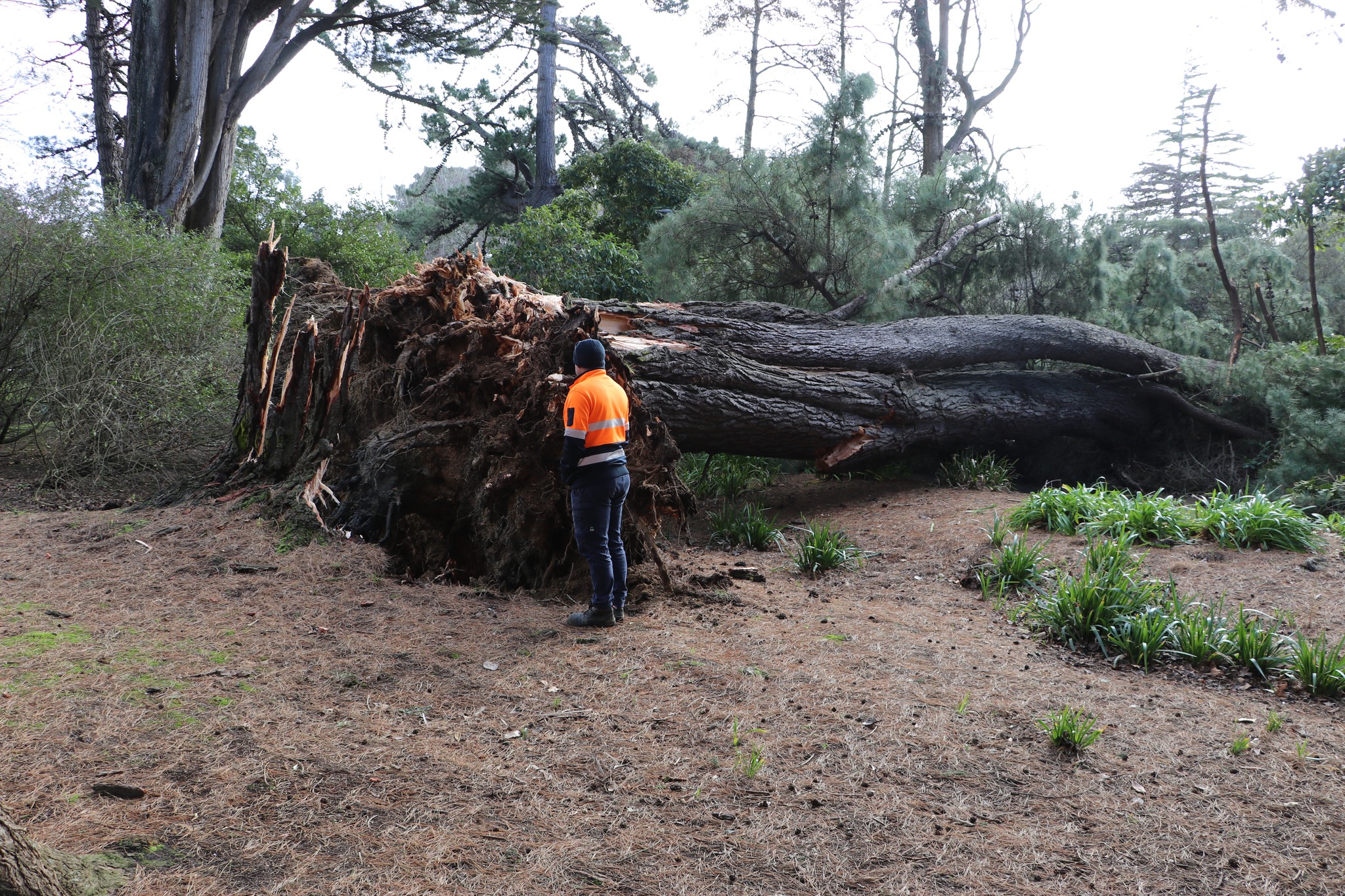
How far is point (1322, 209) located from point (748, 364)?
798cm

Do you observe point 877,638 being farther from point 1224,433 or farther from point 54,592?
point 1224,433

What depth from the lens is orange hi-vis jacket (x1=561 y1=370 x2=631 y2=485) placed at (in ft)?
16.3

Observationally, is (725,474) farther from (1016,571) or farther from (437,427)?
(437,427)

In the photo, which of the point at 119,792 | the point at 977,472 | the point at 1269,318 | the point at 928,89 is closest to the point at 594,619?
the point at 119,792

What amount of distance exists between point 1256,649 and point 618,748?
3928 mm

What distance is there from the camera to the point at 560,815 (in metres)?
2.93

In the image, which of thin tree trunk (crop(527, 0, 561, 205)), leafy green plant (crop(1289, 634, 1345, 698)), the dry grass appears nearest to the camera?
the dry grass

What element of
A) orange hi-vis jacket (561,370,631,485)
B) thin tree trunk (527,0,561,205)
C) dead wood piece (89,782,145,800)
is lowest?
dead wood piece (89,782,145,800)

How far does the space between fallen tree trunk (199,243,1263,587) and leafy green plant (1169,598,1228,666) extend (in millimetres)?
3470

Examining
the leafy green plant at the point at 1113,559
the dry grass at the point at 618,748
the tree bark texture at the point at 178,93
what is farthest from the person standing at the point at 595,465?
the tree bark texture at the point at 178,93

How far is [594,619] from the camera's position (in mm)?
5164

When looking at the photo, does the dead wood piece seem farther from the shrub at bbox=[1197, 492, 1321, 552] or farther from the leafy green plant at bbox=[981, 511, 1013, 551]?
the shrub at bbox=[1197, 492, 1321, 552]

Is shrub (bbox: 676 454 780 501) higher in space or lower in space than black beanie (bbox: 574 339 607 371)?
lower

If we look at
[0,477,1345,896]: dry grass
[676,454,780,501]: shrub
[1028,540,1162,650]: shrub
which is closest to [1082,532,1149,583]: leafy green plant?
[1028,540,1162,650]: shrub
